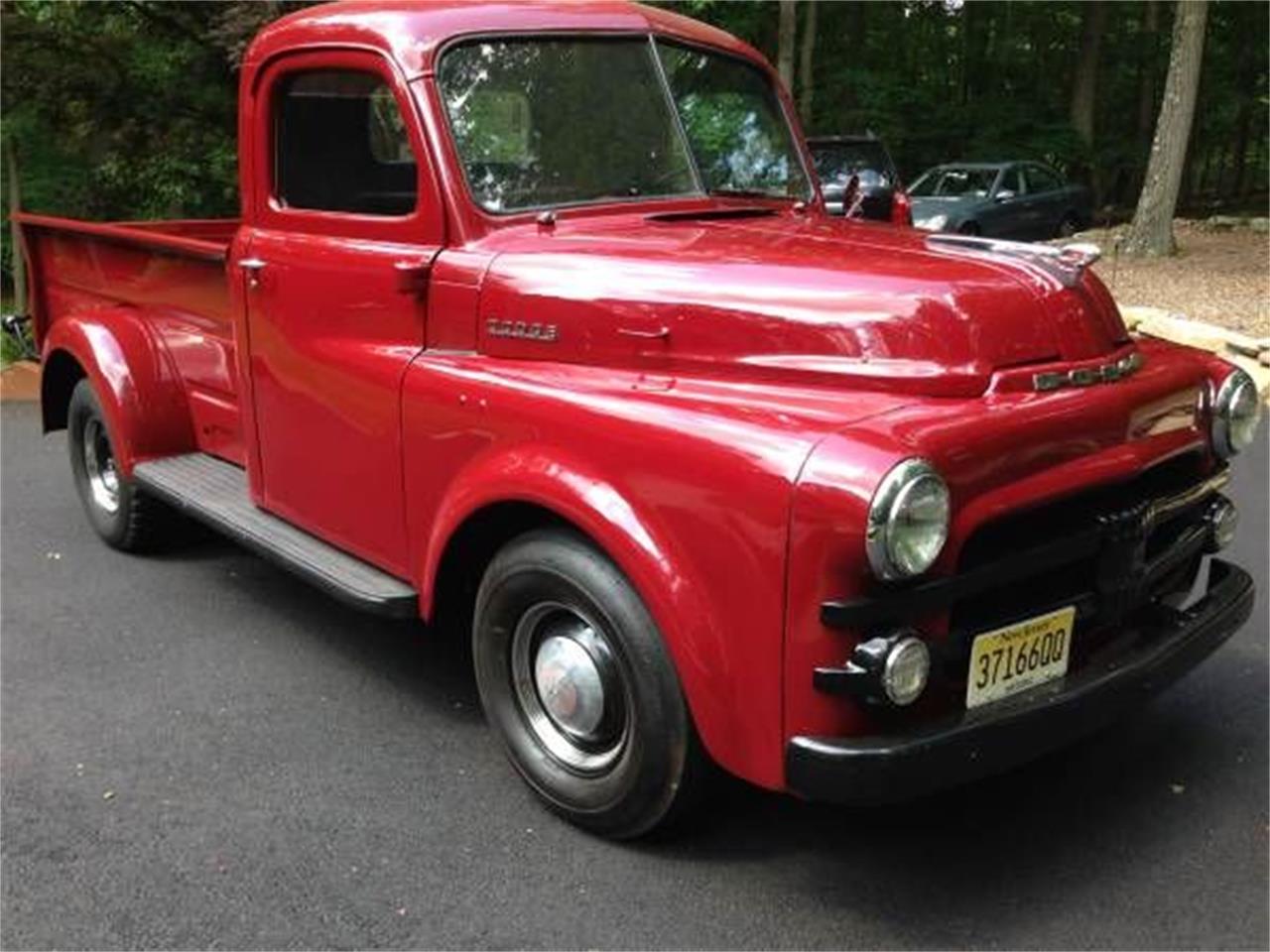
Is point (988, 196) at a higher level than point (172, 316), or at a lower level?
lower

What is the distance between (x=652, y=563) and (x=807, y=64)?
19581 mm

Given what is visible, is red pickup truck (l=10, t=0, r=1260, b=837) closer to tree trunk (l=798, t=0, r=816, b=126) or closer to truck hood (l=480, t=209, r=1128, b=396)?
truck hood (l=480, t=209, r=1128, b=396)

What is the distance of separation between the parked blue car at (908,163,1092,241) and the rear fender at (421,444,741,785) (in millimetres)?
13617

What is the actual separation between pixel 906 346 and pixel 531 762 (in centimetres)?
141

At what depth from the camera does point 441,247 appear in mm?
3506

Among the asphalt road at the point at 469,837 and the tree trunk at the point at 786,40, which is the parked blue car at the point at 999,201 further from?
the asphalt road at the point at 469,837

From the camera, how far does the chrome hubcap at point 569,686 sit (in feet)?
9.93

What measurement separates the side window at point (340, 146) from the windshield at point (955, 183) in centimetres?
1435

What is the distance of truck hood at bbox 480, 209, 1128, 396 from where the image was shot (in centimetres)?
280

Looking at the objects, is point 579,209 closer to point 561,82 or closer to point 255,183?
point 561,82

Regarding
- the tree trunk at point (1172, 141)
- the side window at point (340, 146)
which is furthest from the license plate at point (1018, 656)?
the tree trunk at point (1172, 141)

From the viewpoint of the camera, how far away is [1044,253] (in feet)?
10.3

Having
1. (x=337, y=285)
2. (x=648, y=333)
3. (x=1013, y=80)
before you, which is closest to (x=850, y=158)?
(x=337, y=285)

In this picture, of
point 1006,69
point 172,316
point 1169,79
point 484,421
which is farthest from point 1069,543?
point 1006,69
